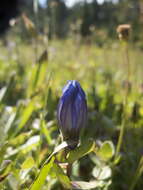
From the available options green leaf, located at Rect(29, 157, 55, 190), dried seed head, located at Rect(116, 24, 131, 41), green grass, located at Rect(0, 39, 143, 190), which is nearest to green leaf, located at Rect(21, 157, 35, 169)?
green grass, located at Rect(0, 39, 143, 190)

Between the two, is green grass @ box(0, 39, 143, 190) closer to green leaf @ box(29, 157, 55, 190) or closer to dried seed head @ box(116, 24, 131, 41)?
green leaf @ box(29, 157, 55, 190)

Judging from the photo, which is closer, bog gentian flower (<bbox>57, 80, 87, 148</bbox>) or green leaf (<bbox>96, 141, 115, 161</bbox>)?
bog gentian flower (<bbox>57, 80, 87, 148</bbox>)

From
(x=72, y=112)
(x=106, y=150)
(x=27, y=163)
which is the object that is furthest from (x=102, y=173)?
(x=72, y=112)

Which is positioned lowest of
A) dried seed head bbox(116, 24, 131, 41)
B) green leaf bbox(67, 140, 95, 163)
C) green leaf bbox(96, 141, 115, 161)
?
green leaf bbox(96, 141, 115, 161)

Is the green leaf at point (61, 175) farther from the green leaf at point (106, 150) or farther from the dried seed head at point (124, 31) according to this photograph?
the dried seed head at point (124, 31)

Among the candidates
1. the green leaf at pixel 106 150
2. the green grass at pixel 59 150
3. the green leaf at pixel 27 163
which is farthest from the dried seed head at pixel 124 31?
the green leaf at pixel 27 163

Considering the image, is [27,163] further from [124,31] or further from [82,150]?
[124,31]

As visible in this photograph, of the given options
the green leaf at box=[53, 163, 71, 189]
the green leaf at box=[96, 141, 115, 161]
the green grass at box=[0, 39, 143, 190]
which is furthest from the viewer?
the green leaf at box=[96, 141, 115, 161]

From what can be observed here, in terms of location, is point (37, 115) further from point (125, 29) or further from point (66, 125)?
point (66, 125)
